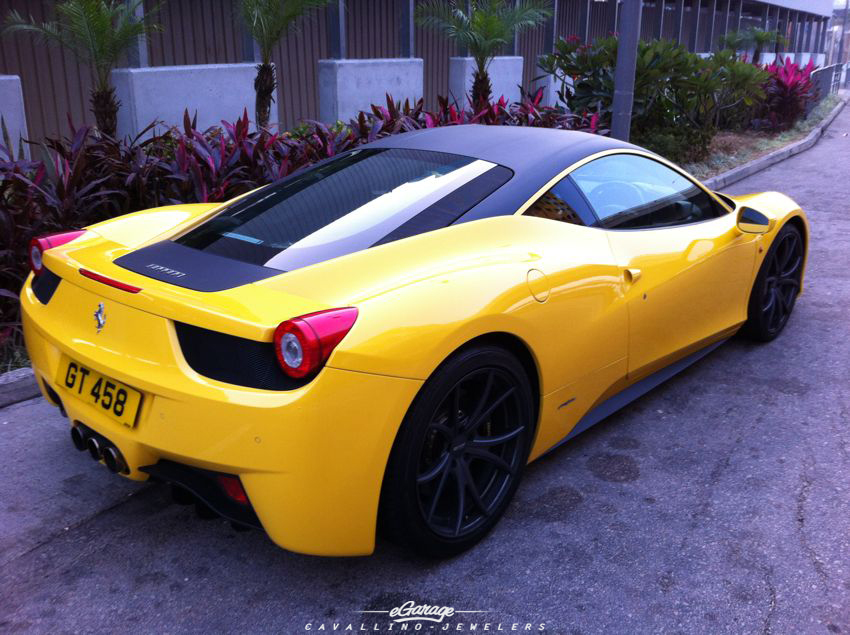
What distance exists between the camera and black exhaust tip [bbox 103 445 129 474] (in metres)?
2.66

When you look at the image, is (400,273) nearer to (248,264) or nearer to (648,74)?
(248,264)

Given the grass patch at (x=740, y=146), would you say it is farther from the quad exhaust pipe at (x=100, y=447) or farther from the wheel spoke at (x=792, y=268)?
the quad exhaust pipe at (x=100, y=447)

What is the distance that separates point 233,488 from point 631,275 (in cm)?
192

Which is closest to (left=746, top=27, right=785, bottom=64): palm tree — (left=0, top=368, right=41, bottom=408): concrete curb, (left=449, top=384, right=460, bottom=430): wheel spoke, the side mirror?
the side mirror

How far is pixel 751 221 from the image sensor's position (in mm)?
4352

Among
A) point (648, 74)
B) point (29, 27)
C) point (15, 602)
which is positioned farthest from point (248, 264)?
point (648, 74)

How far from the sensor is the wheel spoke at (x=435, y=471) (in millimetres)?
2689

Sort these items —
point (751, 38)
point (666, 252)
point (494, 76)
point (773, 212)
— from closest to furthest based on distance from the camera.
A: point (666, 252) < point (773, 212) < point (494, 76) < point (751, 38)

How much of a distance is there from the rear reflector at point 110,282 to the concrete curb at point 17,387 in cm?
155

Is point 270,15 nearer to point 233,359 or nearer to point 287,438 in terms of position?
point 233,359

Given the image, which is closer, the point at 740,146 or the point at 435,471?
the point at 435,471

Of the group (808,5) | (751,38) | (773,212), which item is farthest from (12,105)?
(808,5)

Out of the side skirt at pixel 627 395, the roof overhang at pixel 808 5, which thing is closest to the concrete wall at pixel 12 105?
the side skirt at pixel 627 395

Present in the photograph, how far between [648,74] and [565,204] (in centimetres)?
807
